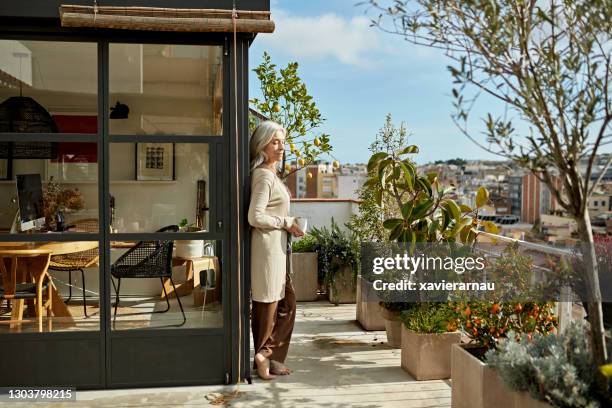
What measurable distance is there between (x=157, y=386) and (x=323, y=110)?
3.52 m

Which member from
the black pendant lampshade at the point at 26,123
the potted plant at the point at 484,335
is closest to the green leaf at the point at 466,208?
the potted plant at the point at 484,335

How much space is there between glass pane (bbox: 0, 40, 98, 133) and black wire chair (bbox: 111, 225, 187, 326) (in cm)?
75

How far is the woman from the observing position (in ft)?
13.1

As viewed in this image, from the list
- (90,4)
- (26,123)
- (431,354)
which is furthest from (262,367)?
(90,4)

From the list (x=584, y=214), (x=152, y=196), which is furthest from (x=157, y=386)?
(x=584, y=214)

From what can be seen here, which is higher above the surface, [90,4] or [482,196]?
[90,4]

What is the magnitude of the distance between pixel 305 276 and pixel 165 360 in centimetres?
291

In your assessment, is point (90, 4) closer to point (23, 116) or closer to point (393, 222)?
point (23, 116)

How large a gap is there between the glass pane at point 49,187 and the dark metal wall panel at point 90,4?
74 centimetres

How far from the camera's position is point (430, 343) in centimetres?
411

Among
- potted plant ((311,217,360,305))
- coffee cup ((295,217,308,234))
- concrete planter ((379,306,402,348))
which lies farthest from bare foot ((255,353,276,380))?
potted plant ((311,217,360,305))

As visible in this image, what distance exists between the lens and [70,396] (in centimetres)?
375

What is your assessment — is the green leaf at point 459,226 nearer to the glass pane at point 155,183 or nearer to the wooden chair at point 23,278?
the glass pane at point 155,183

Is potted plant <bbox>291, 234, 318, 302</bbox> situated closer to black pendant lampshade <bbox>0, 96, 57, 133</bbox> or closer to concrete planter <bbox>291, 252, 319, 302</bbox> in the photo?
concrete planter <bbox>291, 252, 319, 302</bbox>
